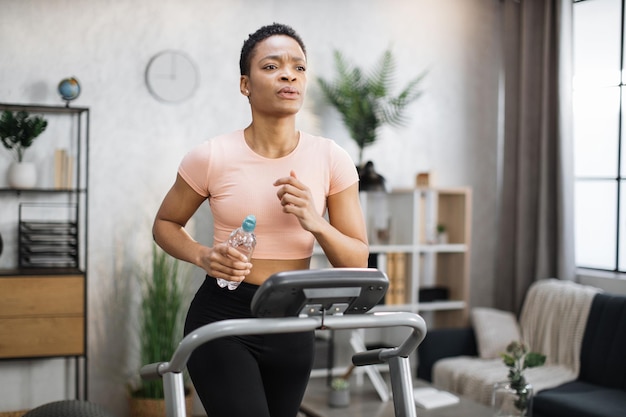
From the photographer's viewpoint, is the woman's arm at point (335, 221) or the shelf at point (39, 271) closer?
the woman's arm at point (335, 221)

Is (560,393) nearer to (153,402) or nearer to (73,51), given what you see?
(153,402)

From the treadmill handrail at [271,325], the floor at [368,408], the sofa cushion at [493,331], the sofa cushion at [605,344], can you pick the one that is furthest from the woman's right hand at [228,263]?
the sofa cushion at [493,331]

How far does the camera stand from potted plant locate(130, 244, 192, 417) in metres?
4.37

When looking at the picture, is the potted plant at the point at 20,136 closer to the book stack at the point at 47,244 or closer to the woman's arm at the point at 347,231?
the book stack at the point at 47,244

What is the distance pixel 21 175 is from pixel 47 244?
397 millimetres

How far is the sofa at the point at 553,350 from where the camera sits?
4047 mm

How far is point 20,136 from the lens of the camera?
4211 millimetres

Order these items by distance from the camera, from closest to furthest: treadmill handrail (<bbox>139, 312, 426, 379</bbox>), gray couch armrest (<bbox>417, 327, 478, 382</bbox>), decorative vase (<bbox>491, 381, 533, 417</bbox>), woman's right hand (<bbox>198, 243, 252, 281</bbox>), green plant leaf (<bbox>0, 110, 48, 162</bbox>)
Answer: treadmill handrail (<bbox>139, 312, 426, 379</bbox>)
woman's right hand (<bbox>198, 243, 252, 281</bbox>)
decorative vase (<bbox>491, 381, 533, 417</bbox>)
green plant leaf (<bbox>0, 110, 48, 162</bbox>)
gray couch armrest (<bbox>417, 327, 478, 382</bbox>)

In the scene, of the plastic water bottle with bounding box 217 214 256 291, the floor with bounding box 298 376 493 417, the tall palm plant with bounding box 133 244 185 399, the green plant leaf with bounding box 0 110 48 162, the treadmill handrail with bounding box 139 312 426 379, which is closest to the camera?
the treadmill handrail with bounding box 139 312 426 379

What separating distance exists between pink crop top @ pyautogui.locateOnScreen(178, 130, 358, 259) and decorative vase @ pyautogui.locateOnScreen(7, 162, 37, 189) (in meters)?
2.55

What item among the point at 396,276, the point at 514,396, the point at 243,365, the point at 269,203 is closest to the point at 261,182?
the point at 269,203

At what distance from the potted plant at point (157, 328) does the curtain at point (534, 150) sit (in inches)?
89.4

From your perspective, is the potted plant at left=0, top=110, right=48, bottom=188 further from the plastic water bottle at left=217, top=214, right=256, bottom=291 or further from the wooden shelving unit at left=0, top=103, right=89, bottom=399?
the plastic water bottle at left=217, top=214, right=256, bottom=291

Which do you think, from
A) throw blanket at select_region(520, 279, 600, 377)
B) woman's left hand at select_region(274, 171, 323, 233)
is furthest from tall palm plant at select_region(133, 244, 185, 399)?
woman's left hand at select_region(274, 171, 323, 233)
